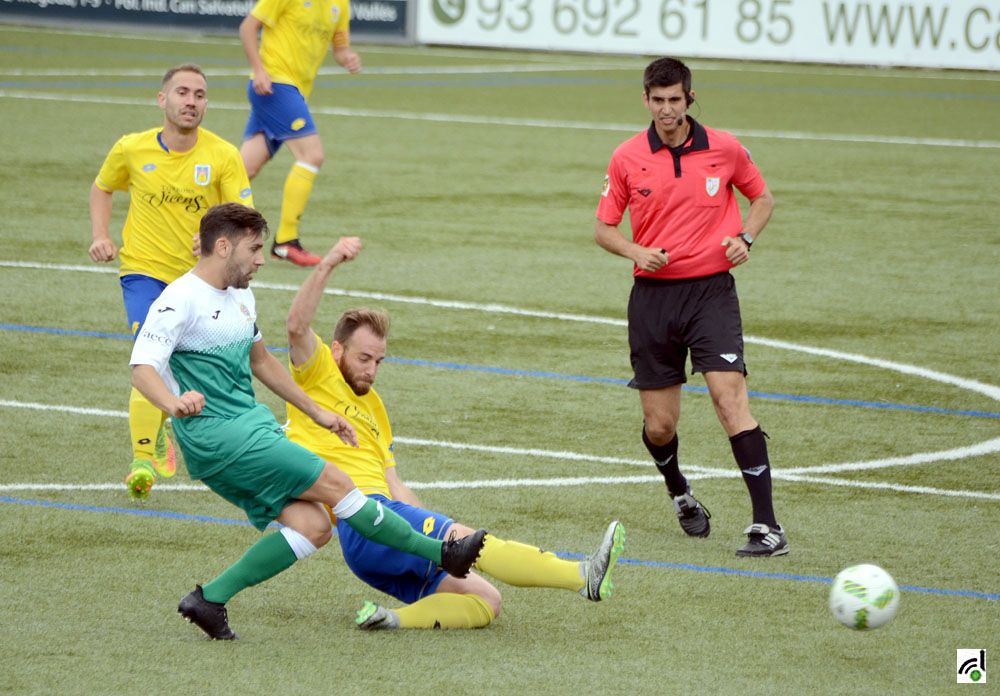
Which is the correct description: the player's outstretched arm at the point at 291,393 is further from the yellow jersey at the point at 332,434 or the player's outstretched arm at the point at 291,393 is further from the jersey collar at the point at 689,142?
the jersey collar at the point at 689,142

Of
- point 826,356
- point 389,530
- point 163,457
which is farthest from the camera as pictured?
point 826,356

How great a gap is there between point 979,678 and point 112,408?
5563 millimetres

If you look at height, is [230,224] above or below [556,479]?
above

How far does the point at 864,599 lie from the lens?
6.31m

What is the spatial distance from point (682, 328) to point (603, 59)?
83.2 feet

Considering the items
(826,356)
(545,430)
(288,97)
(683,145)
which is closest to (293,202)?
(288,97)

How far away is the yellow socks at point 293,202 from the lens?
46.3 ft

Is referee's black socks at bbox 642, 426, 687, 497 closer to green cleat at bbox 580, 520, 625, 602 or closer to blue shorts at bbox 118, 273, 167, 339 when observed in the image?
green cleat at bbox 580, 520, 625, 602

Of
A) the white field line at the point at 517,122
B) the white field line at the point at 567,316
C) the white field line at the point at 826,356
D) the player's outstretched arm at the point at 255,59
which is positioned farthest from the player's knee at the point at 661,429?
the white field line at the point at 517,122

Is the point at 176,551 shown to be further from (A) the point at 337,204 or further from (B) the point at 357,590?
(A) the point at 337,204

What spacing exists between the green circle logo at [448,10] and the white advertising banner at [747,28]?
2cm

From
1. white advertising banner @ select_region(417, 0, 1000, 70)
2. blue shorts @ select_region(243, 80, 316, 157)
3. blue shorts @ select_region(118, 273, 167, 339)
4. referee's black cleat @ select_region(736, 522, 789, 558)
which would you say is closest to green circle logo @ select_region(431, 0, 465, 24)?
white advertising banner @ select_region(417, 0, 1000, 70)

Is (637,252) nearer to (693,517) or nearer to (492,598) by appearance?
(693,517)

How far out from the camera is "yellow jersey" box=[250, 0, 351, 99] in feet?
46.9
